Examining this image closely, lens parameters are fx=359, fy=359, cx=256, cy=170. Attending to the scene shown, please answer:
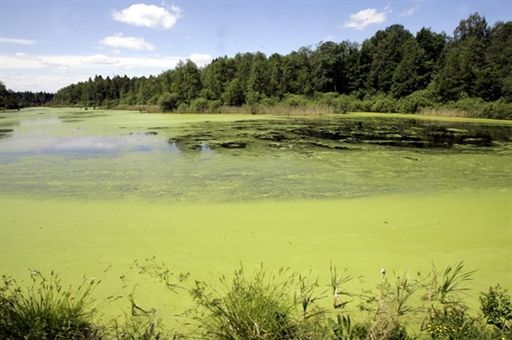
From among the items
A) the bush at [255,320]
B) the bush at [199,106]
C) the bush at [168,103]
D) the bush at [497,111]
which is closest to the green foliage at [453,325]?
the bush at [255,320]

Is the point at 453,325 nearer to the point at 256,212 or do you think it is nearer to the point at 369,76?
the point at 256,212

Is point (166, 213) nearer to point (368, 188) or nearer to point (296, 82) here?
point (368, 188)

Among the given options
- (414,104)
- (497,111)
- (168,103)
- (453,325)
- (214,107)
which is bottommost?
(453,325)

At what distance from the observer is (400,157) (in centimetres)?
782

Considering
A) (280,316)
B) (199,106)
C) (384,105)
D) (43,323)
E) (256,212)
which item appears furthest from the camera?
(199,106)

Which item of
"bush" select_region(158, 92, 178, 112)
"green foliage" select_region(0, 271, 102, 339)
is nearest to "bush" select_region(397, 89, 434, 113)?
"bush" select_region(158, 92, 178, 112)

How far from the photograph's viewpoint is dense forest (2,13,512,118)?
2666 cm

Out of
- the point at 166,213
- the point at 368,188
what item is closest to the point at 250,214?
the point at 166,213

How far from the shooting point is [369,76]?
121 feet

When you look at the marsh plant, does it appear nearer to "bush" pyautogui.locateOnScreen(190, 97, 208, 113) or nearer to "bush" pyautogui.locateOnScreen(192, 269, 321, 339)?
"bush" pyautogui.locateOnScreen(192, 269, 321, 339)

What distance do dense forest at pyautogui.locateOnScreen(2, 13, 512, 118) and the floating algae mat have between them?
19.3 m

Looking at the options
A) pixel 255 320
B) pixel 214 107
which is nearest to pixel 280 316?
pixel 255 320

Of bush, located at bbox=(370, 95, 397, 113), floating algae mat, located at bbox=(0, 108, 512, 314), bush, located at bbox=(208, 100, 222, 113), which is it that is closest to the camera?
floating algae mat, located at bbox=(0, 108, 512, 314)

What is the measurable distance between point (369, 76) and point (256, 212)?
36.3 meters
